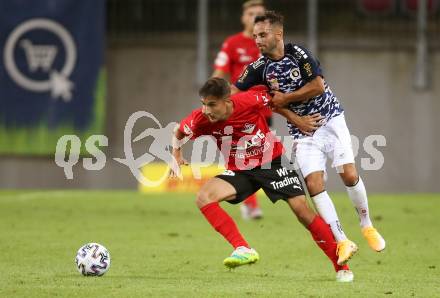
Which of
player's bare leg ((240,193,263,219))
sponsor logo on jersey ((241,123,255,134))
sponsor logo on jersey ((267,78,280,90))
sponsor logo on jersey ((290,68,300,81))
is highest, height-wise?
sponsor logo on jersey ((290,68,300,81))

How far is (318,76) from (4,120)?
10150 mm

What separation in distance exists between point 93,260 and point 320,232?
1707mm

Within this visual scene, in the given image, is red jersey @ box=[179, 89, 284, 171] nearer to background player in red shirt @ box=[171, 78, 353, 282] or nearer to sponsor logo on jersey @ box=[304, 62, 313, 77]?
background player in red shirt @ box=[171, 78, 353, 282]

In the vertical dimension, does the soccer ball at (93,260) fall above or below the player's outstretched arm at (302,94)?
below

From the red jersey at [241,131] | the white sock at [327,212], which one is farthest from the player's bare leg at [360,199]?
the red jersey at [241,131]

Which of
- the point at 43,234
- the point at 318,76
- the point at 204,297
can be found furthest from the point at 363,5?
the point at 204,297

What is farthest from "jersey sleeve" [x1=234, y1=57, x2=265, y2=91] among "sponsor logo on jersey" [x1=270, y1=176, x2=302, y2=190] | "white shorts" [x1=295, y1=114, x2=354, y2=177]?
"sponsor logo on jersey" [x1=270, y1=176, x2=302, y2=190]

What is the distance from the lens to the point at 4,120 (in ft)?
57.3

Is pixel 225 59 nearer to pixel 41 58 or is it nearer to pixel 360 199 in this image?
pixel 360 199

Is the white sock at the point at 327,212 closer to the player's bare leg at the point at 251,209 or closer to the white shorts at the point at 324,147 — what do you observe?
the white shorts at the point at 324,147

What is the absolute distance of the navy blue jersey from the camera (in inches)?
325

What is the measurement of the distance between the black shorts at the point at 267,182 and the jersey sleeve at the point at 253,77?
715mm

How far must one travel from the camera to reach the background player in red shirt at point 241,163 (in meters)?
7.88

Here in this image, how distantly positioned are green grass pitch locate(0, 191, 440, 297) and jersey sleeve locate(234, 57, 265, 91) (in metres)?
1.49
